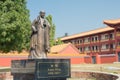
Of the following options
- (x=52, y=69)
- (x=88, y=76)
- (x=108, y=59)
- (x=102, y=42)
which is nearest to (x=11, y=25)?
(x=88, y=76)

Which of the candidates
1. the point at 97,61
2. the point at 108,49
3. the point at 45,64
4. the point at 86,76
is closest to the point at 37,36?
the point at 45,64

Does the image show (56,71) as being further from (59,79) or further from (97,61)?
(97,61)

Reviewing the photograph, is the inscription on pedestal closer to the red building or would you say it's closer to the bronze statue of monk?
the bronze statue of monk

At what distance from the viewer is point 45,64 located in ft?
42.1

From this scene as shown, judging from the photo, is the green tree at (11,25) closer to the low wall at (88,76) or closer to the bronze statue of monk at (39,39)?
the low wall at (88,76)

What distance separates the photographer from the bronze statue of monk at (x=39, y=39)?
14.0 m

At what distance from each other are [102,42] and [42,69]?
50.4 m

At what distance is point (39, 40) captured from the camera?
14.0 meters

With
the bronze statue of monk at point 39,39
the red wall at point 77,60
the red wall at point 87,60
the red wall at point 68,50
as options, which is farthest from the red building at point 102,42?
the bronze statue of monk at point 39,39

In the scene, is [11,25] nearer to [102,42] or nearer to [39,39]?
Result: [39,39]

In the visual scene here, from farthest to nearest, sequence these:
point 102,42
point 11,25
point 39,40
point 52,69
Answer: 1. point 102,42
2. point 11,25
3. point 39,40
4. point 52,69

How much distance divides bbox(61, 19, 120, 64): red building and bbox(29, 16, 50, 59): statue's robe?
33.0 meters

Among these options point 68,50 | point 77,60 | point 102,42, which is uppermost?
point 102,42

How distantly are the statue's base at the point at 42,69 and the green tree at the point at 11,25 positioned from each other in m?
12.2
